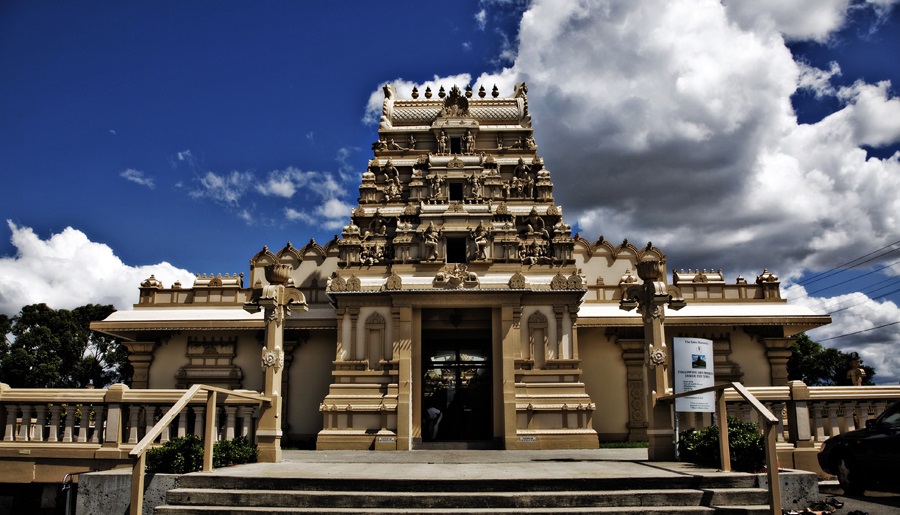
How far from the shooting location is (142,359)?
26.6 meters

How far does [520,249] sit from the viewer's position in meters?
24.0

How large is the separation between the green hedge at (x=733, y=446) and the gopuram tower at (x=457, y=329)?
7514mm

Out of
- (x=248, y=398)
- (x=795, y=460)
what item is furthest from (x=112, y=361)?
(x=795, y=460)

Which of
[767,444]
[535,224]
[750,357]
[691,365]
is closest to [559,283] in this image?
[535,224]

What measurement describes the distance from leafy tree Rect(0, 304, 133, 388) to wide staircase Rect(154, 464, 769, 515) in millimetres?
45680

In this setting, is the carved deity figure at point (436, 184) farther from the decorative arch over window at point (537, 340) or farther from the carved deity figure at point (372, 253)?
the decorative arch over window at point (537, 340)

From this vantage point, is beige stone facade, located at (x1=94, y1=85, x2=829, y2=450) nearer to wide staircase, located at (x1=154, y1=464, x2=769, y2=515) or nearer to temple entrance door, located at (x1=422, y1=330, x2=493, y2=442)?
temple entrance door, located at (x1=422, y1=330, x2=493, y2=442)

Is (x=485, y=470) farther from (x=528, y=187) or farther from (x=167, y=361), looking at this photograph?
(x=167, y=361)

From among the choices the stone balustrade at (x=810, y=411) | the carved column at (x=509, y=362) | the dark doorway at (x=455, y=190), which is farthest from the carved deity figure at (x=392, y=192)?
the stone balustrade at (x=810, y=411)

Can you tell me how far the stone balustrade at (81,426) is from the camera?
13.0 metres

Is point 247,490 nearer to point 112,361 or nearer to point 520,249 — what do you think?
point 520,249

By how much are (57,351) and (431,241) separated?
1642 inches

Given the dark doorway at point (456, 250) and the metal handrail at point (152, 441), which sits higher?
the dark doorway at point (456, 250)

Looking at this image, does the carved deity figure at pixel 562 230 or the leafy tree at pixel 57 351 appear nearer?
the carved deity figure at pixel 562 230
